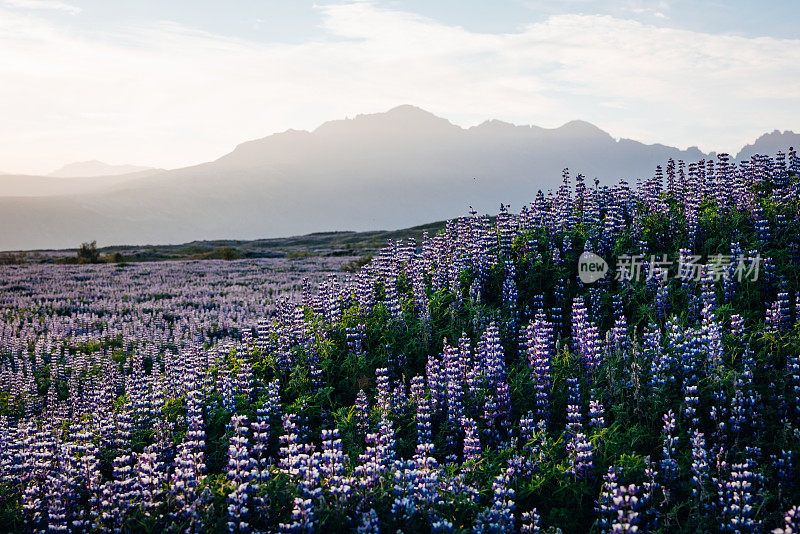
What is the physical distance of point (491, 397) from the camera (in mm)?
5414

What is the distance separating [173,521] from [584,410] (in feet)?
13.5

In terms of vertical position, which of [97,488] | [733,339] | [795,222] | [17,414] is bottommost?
[17,414]

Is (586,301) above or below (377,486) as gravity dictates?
above

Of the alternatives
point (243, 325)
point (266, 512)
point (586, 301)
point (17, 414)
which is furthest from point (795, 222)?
point (17, 414)

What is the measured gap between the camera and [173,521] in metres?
3.82

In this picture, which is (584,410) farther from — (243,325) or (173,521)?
(243,325)

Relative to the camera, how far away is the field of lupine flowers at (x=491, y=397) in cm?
394

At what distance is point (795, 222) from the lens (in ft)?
27.8

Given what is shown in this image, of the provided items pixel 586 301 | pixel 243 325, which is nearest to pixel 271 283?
pixel 243 325

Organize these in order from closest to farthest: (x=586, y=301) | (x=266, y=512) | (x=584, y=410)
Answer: (x=266, y=512)
(x=584, y=410)
(x=586, y=301)

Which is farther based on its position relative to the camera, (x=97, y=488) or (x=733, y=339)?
(x=733, y=339)

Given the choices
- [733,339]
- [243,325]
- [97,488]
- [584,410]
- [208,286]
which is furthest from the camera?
[208,286]

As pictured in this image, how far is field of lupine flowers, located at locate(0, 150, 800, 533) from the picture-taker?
394 cm

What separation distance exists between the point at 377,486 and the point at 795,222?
842 cm
